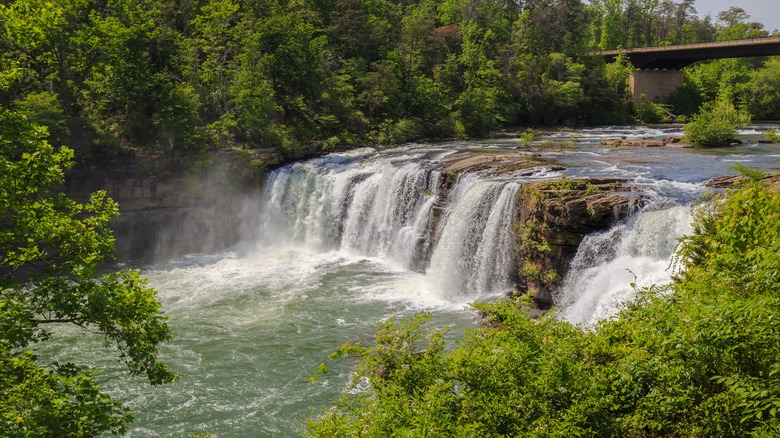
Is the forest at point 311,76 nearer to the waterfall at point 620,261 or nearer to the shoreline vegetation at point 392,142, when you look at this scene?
the shoreline vegetation at point 392,142

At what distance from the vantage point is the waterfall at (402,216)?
18.1 metres

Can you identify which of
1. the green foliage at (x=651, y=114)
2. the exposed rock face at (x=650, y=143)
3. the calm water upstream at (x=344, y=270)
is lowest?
the calm water upstream at (x=344, y=270)

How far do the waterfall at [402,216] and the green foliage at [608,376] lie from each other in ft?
34.8

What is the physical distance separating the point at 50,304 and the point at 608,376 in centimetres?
Result: 637

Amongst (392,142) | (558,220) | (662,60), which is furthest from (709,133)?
(662,60)

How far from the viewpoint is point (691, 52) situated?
147ft

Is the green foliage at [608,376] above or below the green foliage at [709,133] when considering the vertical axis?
below

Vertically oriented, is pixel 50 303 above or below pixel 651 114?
below

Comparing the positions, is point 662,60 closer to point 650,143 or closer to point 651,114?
point 651,114

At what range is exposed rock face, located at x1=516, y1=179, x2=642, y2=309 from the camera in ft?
49.8

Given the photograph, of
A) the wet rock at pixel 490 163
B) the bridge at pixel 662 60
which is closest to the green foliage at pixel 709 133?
the wet rock at pixel 490 163

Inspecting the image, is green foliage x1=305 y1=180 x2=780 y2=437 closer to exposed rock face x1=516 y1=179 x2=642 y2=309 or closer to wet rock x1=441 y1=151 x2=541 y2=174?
exposed rock face x1=516 y1=179 x2=642 y2=309

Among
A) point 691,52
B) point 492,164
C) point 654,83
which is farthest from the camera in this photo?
point 654,83

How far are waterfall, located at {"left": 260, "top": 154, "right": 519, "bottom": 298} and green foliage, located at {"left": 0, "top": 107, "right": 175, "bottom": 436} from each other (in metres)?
12.0
